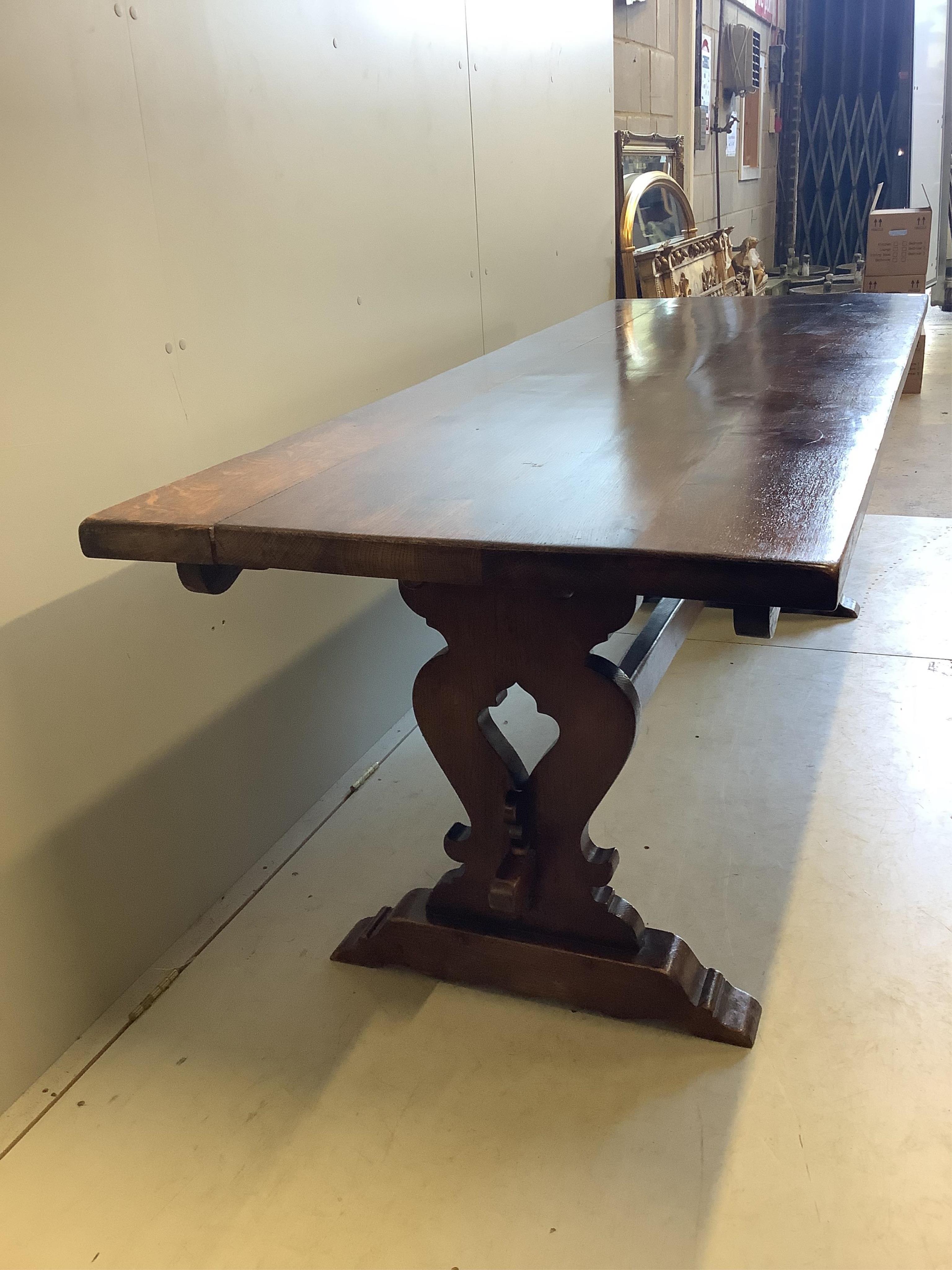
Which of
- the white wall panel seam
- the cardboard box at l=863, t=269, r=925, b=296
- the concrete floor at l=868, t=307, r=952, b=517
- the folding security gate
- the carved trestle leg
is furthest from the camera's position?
the folding security gate

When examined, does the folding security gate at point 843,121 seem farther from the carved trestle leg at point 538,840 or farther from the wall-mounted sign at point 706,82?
the carved trestle leg at point 538,840

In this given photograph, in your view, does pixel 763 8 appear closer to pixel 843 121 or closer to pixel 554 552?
pixel 843 121

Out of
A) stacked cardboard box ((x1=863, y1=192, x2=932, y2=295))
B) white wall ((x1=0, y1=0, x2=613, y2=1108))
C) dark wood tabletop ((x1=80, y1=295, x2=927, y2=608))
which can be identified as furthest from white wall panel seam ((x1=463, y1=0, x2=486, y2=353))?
stacked cardboard box ((x1=863, y1=192, x2=932, y2=295))

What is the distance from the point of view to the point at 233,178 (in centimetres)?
156

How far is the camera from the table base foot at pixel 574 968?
1.32 m

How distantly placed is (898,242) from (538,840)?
567 cm

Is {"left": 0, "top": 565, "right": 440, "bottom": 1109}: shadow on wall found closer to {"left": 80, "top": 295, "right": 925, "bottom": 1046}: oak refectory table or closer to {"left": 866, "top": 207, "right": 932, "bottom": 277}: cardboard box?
{"left": 80, "top": 295, "right": 925, "bottom": 1046}: oak refectory table

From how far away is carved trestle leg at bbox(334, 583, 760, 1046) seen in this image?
122 cm

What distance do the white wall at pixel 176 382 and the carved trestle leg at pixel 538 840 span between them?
16.0 inches

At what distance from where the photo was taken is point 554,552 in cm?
95

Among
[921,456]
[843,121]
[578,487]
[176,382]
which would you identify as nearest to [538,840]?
[578,487]

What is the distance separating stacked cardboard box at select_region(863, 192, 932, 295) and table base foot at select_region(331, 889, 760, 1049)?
5.57m

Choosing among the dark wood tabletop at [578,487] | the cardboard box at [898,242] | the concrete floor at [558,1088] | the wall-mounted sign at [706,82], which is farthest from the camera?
the cardboard box at [898,242]

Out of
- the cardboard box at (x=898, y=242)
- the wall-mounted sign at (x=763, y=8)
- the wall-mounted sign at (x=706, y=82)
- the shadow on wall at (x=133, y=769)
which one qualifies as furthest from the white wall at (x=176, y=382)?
the wall-mounted sign at (x=763, y=8)
